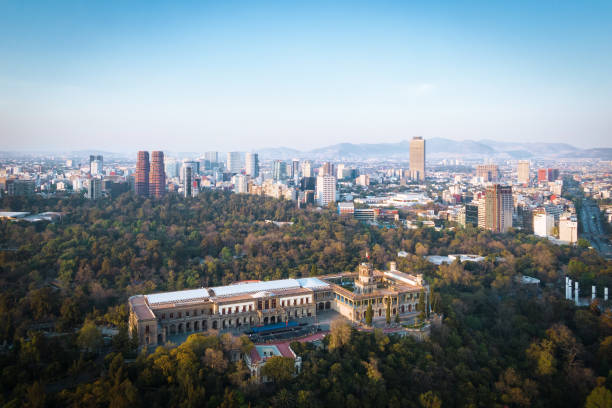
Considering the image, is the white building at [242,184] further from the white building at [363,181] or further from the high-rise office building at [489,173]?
the high-rise office building at [489,173]

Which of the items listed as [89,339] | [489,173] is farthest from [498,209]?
[489,173]

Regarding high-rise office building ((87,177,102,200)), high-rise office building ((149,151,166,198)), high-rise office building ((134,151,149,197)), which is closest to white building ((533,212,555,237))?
high-rise office building ((149,151,166,198))

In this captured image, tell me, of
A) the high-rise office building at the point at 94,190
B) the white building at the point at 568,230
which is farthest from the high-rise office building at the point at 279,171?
the white building at the point at 568,230

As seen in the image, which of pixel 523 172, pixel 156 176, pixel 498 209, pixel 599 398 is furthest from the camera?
pixel 523 172

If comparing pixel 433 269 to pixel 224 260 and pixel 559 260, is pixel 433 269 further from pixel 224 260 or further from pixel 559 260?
pixel 224 260

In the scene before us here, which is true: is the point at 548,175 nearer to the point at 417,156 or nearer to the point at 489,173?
the point at 489,173

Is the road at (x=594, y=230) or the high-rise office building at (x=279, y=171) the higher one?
the high-rise office building at (x=279, y=171)
